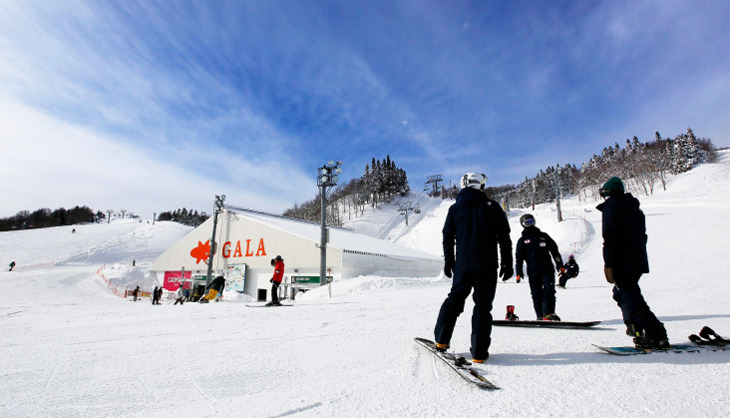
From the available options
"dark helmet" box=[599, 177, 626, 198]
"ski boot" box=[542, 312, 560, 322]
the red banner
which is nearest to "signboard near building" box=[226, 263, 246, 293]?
the red banner

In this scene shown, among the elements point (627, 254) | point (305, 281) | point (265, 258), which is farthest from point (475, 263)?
point (265, 258)

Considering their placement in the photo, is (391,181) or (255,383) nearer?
(255,383)

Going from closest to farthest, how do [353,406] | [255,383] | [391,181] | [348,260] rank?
[353,406] → [255,383] → [348,260] → [391,181]

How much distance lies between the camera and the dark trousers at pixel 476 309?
2.51 metres

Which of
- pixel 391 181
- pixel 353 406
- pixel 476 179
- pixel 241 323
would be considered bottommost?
pixel 241 323

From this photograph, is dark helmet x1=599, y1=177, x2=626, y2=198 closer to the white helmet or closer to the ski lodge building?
the white helmet

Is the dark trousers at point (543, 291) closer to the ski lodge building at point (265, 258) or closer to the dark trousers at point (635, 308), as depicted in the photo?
the dark trousers at point (635, 308)

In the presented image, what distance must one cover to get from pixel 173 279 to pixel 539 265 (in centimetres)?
3412

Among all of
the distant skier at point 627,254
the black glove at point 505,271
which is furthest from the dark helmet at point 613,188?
the black glove at point 505,271

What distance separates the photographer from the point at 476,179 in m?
3.04

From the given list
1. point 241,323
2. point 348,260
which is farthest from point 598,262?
point 241,323

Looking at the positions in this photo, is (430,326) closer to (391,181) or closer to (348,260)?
(348,260)

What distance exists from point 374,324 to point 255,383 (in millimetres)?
2651

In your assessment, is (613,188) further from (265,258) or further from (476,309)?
(265,258)
